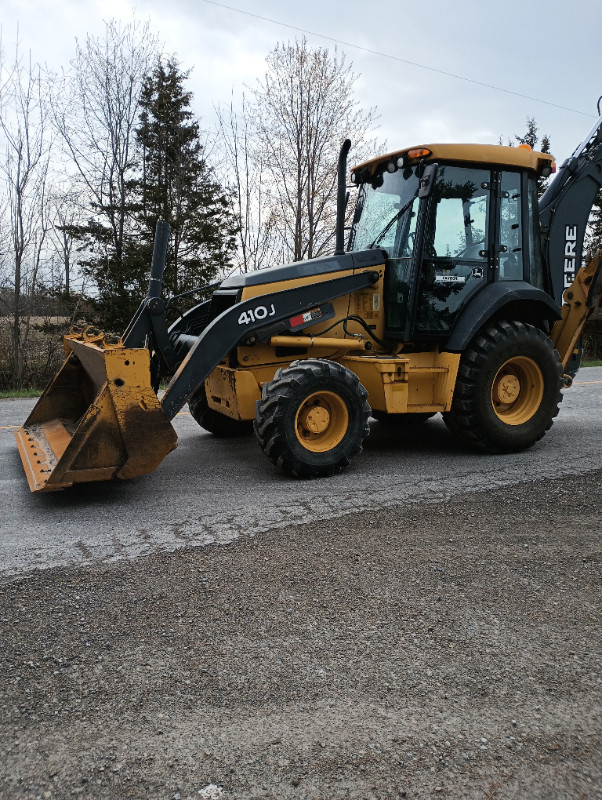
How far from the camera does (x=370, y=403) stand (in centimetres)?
627

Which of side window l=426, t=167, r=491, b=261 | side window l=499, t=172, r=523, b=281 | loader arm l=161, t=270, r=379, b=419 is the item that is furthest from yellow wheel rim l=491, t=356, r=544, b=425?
loader arm l=161, t=270, r=379, b=419

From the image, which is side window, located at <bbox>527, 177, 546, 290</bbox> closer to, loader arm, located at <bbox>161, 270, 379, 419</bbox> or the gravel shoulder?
loader arm, located at <bbox>161, 270, 379, 419</bbox>

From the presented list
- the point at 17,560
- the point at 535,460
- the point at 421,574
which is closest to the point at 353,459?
the point at 535,460

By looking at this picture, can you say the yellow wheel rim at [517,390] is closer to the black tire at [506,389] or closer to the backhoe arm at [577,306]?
the black tire at [506,389]

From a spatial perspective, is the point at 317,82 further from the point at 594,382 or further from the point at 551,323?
the point at 551,323

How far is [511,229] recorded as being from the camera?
6.46 m

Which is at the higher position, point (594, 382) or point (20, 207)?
point (20, 207)

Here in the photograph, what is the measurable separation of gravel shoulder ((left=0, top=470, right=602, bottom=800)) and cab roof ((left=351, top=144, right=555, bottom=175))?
360cm

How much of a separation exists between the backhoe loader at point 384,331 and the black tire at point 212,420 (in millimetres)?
59

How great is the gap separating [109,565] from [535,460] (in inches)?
160

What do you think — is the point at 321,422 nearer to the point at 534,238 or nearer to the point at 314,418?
the point at 314,418

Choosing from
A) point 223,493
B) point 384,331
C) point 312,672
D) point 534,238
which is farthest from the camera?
point 534,238

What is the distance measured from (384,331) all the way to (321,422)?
4.31 ft

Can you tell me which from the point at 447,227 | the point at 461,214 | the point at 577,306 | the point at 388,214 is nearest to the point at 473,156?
the point at 461,214
